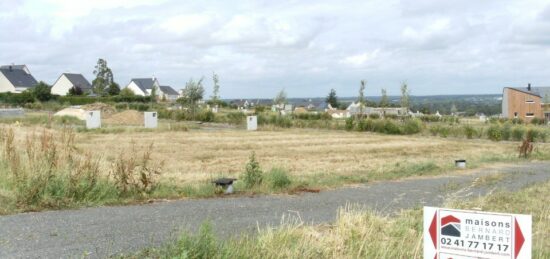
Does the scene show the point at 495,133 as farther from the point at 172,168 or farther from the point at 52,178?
the point at 52,178

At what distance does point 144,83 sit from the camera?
106 metres

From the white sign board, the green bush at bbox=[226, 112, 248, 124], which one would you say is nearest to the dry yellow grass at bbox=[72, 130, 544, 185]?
the white sign board

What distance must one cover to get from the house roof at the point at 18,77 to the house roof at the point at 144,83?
56.3 ft

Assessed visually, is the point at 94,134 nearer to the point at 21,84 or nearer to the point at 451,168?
the point at 451,168

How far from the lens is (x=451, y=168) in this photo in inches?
670

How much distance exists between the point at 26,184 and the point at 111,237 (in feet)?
8.38

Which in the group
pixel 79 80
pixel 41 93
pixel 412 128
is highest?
pixel 79 80

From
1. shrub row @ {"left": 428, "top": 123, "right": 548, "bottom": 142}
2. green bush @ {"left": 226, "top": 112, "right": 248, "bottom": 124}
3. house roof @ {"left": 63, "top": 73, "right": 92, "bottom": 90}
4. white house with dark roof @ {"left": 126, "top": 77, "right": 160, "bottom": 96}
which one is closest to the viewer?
shrub row @ {"left": 428, "top": 123, "right": 548, "bottom": 142}

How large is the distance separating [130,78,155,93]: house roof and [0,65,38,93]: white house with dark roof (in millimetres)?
17174

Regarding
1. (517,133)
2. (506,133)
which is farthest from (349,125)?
(517,133)

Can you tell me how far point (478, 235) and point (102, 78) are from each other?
8003 cm

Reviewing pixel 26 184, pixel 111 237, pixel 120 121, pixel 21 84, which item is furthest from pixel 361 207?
pixel 21 84

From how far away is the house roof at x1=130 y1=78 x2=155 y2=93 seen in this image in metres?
104

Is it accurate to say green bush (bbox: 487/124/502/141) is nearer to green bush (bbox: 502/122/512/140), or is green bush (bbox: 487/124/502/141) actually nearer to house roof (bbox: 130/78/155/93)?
green bush (bbox: 502/122/512/140)
